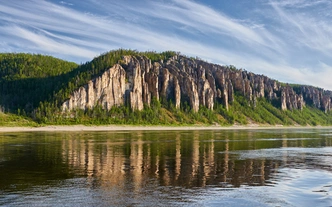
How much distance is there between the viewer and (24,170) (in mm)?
35000

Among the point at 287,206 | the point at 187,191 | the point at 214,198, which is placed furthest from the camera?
the point at 187,191

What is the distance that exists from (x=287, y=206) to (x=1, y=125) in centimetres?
14411

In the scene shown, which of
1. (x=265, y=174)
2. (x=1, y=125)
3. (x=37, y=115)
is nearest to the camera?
(x=265, y=174)

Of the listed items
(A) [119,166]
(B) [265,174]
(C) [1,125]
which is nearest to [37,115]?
(C) [1,125]

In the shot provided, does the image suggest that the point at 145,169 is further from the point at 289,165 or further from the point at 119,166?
the point at 289,165

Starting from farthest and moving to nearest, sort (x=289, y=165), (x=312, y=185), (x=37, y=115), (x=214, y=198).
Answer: (x=37, y=115)
(x=289, y=165)
(x=312, y=185)
(x=214, y=198)

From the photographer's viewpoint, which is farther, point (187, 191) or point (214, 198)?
point (187, 191)

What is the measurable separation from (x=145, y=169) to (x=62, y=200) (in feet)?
48.3

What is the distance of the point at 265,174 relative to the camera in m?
34.7

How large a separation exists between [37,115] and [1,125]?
32.2 m

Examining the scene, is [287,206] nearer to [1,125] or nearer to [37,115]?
[1,125]

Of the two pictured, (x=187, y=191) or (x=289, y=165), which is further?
(x=289, y=165)

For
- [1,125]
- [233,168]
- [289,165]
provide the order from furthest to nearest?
[1,125] → [289,165] → [233,168]

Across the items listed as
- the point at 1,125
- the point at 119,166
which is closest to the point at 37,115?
the point at 1,125
